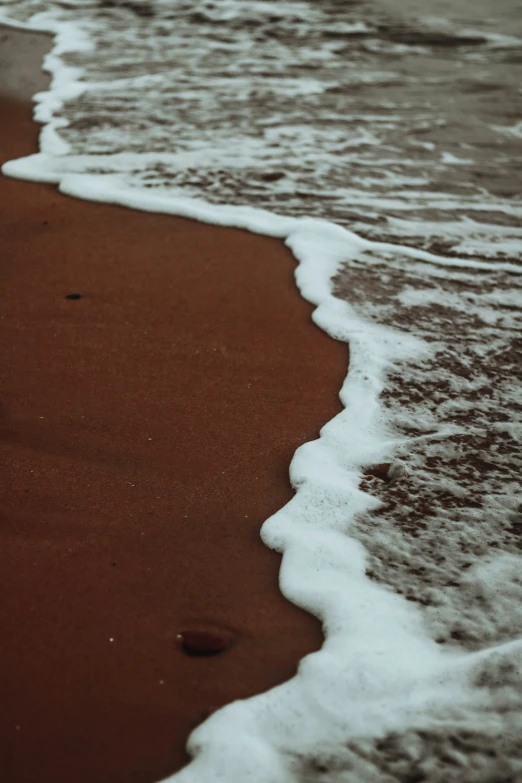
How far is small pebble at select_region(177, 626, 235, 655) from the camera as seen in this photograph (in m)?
1.82

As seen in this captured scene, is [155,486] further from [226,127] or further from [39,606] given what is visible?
[226,127]

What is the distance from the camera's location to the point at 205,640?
1.84 metres

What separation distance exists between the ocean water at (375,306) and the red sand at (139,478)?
0.10 m

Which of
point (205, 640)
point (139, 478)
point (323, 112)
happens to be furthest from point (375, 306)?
point (323, 112)

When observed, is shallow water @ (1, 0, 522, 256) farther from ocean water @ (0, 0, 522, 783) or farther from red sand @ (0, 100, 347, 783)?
red sand @ (0, 100, 347, 783)

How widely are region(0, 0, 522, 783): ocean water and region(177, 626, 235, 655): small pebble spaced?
163 millimetres

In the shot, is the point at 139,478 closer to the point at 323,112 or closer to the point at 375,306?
the point at 375,306

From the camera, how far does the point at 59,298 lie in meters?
3.29

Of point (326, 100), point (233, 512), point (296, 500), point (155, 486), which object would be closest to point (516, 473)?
point (296, 500)

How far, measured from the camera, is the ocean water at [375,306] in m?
1.72

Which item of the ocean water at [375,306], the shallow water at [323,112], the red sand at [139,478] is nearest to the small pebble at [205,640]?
the red sand at [139,478]

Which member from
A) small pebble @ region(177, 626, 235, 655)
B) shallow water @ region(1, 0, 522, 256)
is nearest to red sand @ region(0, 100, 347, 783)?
small pebble @ region(177, 626, 235, 655)

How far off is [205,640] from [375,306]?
6.52ft

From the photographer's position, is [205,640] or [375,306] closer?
[205,640]
